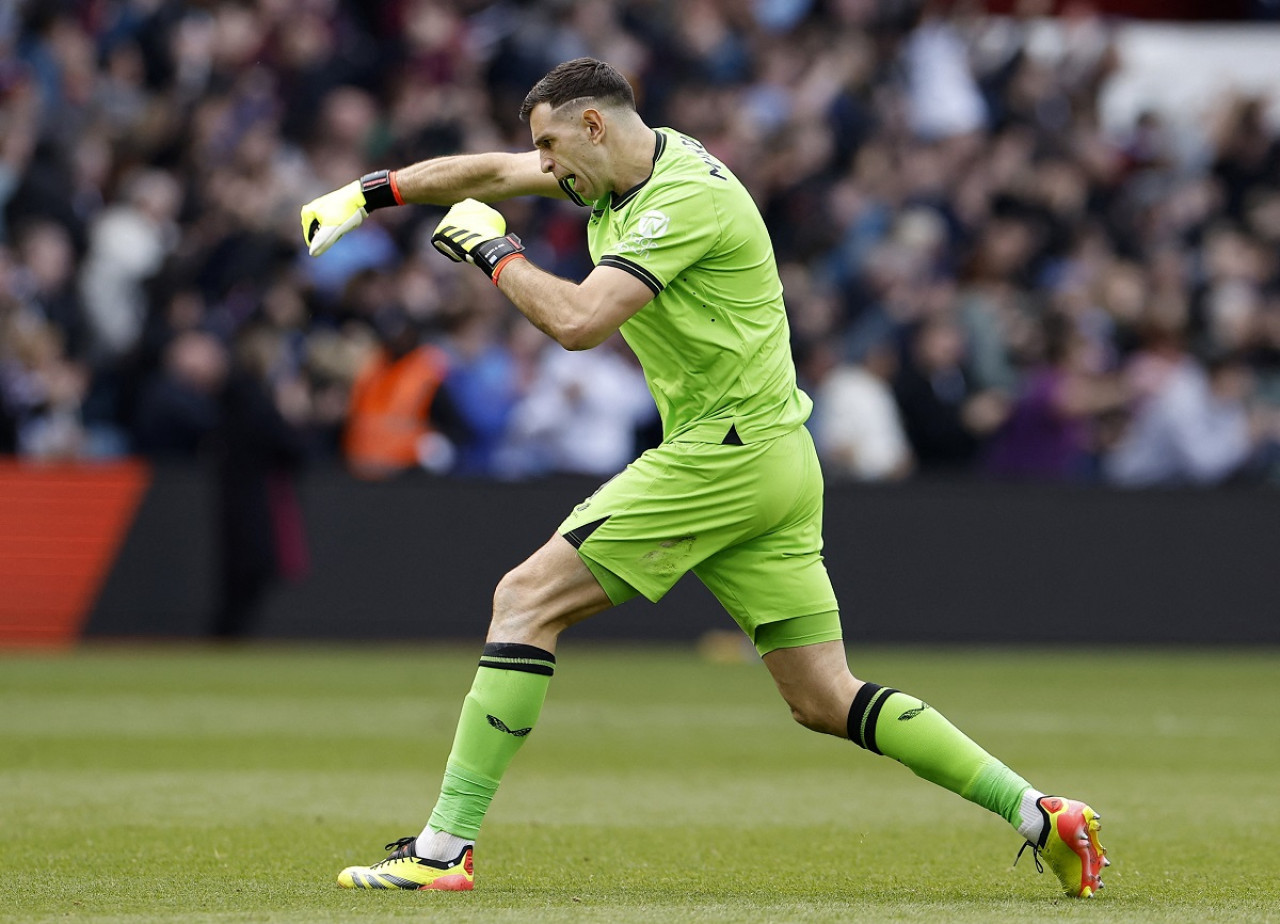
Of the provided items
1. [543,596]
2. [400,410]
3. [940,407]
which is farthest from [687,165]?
[940,407]

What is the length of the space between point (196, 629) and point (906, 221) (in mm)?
7303

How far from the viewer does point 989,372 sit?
1775cm

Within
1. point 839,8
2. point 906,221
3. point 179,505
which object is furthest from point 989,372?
point 179,505

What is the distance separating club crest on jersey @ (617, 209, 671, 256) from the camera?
6.14m

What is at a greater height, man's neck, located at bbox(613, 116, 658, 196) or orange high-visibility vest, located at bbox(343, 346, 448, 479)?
man's neck, located at bbox(613, 116, 658, 196)

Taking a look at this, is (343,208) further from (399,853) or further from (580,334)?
(399,853)

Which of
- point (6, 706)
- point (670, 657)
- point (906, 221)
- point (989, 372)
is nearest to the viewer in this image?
point (6, 706)

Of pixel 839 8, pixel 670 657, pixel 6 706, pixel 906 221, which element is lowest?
pixel 670 657

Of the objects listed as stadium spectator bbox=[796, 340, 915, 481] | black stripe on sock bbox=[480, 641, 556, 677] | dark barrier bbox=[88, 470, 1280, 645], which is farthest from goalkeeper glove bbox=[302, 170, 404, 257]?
stadium spectator bbox=[796, 340, 915, 481]

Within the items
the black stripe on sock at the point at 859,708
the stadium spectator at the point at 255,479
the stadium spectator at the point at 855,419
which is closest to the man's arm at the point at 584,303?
the black stripe on sock at the point at 859,708

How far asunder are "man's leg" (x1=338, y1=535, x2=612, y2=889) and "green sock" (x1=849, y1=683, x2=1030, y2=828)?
35.5 inches

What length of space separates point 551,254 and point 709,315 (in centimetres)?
1122

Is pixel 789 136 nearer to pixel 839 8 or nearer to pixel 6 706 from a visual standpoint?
pixel 839 8

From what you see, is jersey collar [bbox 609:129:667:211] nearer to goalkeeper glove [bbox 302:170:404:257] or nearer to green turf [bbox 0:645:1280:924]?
goalkeeper glove [bbox 302:170:404:257]
